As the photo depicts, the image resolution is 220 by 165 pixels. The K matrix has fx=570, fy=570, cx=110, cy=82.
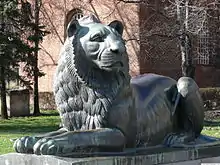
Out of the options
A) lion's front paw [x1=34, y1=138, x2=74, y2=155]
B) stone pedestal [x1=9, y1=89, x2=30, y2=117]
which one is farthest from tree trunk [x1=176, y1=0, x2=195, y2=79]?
lion's front paw [x1=34, y1=138, x2=74, y2=155]

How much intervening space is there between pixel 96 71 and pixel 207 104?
862 inches

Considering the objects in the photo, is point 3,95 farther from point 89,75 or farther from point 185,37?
point 89,75

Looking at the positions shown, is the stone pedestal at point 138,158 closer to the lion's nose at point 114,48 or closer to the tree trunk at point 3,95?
the lion's nose at point 114,48

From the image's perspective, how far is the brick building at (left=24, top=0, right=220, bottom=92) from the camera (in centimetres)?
2912

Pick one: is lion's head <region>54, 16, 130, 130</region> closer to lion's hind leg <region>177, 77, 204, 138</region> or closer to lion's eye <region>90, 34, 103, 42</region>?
lion's eye <region>90, 34, 103, 42</region>

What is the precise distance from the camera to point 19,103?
27297 millimetres

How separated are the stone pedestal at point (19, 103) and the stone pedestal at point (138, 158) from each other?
21089 millimetres

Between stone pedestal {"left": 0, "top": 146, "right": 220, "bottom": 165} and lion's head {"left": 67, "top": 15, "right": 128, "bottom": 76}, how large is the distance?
2.75ft

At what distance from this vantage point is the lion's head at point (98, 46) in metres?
5.29

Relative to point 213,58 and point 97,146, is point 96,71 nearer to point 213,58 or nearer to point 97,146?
point 97,146

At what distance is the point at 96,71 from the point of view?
546 cm

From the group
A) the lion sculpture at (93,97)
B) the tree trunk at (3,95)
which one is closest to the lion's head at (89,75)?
the lion sculpture at (93,97)

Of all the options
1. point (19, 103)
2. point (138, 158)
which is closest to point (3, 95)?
point (19, 103)

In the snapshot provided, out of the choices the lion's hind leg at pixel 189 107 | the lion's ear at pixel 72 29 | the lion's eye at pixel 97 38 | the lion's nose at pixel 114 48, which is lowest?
the lion's hind leg at pixel 189 107
